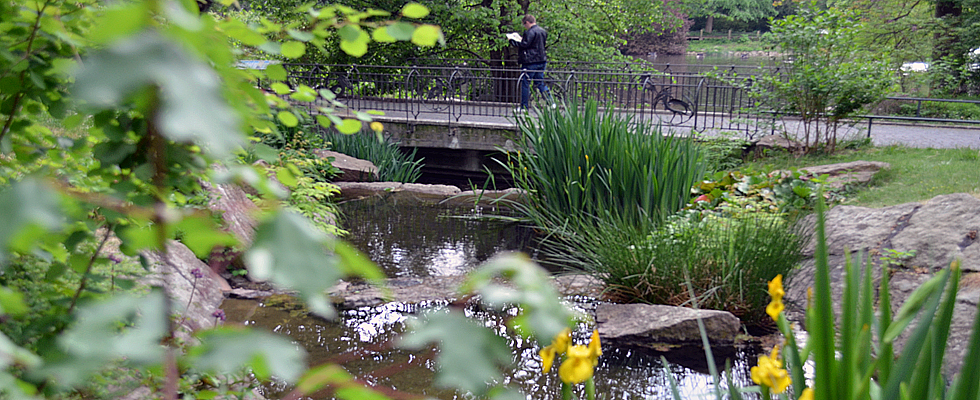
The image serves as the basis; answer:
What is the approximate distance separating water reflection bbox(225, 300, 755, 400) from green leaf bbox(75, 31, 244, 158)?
8.80 ft

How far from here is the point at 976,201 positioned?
4.46 metres

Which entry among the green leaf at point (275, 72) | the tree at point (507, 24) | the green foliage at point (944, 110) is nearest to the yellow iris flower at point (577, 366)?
the green leaf at point (275, 72)

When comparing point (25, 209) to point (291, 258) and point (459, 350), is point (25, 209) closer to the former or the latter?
point (291, 258)

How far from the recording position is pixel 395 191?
845cm

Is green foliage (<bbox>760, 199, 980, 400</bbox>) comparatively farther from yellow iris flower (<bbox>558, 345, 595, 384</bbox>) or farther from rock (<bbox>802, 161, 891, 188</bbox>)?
rock (<bbox>802, 161, 891, 188</bbox>)

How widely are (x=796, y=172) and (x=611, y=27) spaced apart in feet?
35.8

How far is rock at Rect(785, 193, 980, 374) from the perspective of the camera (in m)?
3.82

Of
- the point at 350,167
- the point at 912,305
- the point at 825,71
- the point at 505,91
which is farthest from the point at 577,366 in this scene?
the point at 505,91

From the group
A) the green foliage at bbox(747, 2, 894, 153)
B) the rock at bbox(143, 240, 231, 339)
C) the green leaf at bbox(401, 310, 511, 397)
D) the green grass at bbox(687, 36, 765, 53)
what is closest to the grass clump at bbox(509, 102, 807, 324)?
the green foliage at bbox(747, 2, 894, 153)

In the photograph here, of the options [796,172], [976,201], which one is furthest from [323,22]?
[796,172]

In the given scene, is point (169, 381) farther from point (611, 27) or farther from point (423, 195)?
point (611, 27)

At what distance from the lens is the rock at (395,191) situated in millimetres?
8250

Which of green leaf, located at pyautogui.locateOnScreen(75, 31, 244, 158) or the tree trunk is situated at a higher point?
the tree trunk

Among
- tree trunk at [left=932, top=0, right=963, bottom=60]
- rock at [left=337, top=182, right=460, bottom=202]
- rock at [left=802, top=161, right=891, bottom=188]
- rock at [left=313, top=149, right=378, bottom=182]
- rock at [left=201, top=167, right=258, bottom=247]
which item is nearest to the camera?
rock at [left=201, top=167, right=258, bottom=247]
